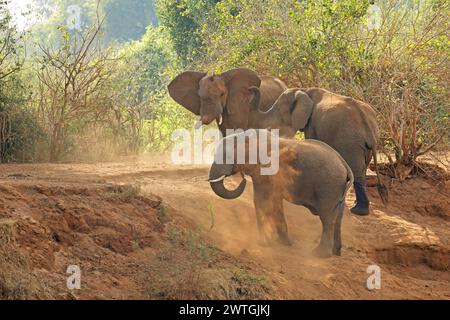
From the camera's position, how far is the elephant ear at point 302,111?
1036cm

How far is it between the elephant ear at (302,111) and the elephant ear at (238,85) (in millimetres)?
1410

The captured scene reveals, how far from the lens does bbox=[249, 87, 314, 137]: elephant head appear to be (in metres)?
10.4

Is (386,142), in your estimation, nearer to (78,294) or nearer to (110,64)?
(110,64)

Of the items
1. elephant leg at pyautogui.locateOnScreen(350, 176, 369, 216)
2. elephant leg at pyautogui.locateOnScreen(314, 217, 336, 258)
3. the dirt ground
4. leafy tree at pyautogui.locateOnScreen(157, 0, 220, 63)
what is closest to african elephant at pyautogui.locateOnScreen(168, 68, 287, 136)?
the dirt ground

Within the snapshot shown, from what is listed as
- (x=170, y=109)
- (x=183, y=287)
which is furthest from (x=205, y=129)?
(x=183, y=287)

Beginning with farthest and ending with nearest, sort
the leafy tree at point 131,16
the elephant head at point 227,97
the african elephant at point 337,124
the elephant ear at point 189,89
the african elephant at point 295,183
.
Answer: the leafy tree at point 131,16 → the elephant ear at point 189,89 → the elephant head at point 227,97 → the african elephant at point 337,124 → the african elephant at point 295,183

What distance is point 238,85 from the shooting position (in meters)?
11.8

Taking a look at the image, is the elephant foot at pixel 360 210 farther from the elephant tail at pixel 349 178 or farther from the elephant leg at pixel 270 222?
the elephant leg at pixel 270 222

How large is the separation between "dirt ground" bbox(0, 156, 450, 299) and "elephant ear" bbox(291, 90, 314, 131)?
3.53 ft

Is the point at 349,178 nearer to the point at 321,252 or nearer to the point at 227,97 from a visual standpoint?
the point at 321,252

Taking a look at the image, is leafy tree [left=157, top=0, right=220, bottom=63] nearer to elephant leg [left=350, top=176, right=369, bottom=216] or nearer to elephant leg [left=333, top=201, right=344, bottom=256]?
elephant leg [left=350, top=176, right=369, bottom=216]

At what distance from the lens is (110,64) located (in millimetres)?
14914

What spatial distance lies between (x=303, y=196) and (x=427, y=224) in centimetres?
320

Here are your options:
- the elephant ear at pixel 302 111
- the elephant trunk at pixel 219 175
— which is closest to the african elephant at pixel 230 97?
the elephant ear at pixel 302 111
